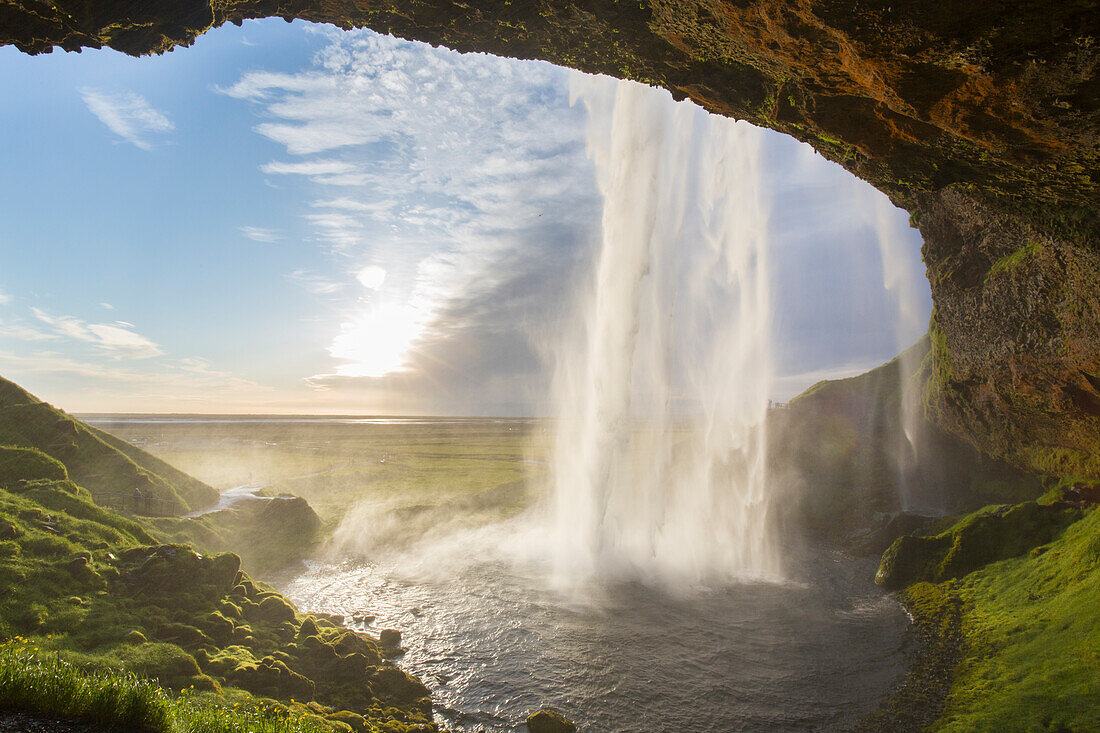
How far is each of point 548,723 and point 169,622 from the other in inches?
474

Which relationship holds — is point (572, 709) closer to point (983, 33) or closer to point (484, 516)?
point (983, 33)

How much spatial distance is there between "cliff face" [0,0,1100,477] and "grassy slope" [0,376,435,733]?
14.1 m

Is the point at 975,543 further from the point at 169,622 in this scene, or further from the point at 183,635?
the point at 169,622

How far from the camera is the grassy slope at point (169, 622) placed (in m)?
11.9

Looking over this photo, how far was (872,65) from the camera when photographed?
8.15 metres

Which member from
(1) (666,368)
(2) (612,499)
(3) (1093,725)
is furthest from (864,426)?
(3) (1093,725)

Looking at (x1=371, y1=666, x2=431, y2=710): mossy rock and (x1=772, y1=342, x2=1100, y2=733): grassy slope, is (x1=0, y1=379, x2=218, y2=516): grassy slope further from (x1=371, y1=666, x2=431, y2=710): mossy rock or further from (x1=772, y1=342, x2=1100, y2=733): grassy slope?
(x1=772, y1=342, x2=1100, y2=733): grassy slope

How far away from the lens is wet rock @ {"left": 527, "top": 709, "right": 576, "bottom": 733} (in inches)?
513

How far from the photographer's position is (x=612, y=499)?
33.2m

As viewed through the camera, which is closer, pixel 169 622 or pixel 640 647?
pixel 169 622

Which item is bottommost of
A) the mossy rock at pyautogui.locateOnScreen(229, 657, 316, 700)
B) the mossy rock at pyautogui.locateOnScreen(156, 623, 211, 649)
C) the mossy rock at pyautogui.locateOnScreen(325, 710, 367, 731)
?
the mossy rock at pyautogui.locateOnScreen(325, 710, 367, 731)

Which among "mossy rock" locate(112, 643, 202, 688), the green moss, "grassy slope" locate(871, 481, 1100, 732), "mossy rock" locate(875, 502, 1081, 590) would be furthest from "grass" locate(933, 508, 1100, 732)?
"mossy rock" locate(112, 643, 202, 688)

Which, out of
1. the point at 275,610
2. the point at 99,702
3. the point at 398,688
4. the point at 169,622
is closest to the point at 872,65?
the point at 99,702

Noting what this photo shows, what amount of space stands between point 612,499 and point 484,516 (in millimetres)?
12101
